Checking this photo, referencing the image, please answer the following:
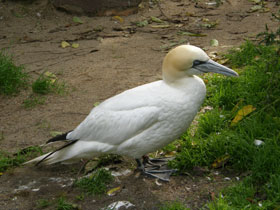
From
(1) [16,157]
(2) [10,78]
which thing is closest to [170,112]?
(1) [16,157]

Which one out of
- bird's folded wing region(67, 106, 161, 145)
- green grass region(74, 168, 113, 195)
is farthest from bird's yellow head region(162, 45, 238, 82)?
green grass region(74, 168, 113, 195)

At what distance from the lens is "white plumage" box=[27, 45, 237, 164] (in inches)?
143

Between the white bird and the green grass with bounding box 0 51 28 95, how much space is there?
2242 millimetres

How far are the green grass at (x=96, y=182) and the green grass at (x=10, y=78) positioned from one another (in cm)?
252

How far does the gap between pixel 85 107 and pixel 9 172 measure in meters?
1.54

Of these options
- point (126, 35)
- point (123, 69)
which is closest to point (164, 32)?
point (126, 35)

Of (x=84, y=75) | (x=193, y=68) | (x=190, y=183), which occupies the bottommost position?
(x=190, y=183)

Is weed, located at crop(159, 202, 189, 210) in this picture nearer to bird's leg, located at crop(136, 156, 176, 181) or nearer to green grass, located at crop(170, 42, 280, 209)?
green grass, located at crop(170, 42, 280, 209)

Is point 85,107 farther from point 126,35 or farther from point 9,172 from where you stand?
point 126,35

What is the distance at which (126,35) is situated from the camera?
25.7 feet

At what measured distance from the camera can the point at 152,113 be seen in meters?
3.62

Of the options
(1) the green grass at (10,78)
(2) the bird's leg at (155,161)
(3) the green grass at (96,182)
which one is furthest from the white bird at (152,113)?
(1) the green grass at (10,78)

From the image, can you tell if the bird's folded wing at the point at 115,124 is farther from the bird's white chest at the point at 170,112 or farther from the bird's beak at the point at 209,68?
the bird's beak at the point at 209,68

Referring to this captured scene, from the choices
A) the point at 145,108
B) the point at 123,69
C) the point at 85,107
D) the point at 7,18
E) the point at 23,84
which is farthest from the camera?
the point at 7,18
